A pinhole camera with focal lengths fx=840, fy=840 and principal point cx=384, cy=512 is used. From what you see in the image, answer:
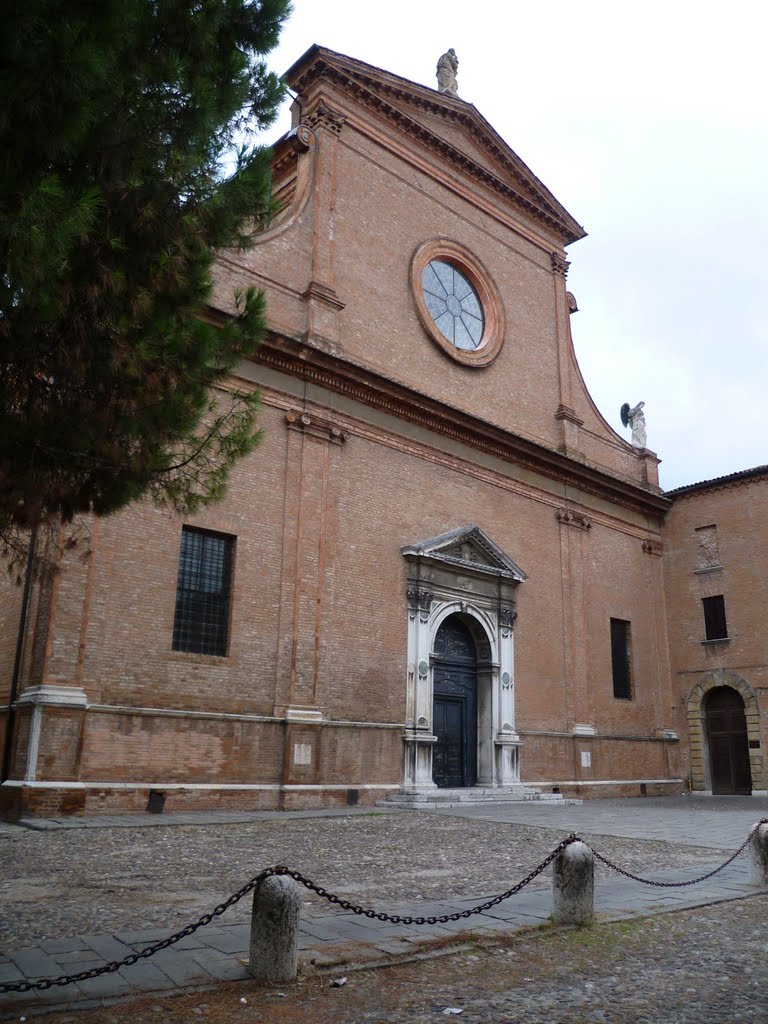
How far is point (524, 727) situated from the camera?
17.2 m

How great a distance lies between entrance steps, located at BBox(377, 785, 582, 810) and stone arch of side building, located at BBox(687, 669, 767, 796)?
5.57 m

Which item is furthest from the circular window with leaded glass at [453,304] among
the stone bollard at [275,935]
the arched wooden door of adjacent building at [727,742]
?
the stone bollard at [275,935]

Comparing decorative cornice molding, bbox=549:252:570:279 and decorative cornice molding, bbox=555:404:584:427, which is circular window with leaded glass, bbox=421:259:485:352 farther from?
decorative cornice molding, bbox=549:252:570:279

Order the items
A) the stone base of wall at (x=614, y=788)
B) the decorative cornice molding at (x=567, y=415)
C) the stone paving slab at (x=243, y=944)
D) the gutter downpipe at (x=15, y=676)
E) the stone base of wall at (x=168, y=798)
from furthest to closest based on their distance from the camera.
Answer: the decorative cornice molding at (x=567, y=415)
the stone base of wall at (x=614, y=788)
the gutter downpipe at (x=15, y=676)
the stone base of wall at (x=168, y=798)
the stone paving slab at (x=243, y=944)

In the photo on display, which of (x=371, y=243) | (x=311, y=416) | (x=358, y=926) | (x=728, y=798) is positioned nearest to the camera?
(x=358, y=926)

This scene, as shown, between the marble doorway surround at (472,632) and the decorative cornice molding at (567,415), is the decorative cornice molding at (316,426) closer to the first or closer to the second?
the marble doorway surround at (472,632)

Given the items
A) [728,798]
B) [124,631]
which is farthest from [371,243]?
[728,798]

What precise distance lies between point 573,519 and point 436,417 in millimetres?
4931

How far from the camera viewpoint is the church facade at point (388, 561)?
11.9 metres

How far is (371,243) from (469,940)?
14390 mm

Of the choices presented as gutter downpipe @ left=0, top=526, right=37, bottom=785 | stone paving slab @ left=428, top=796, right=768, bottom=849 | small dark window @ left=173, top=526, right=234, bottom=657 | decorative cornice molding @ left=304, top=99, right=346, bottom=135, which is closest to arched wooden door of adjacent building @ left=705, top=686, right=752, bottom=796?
stone paving slab @ left=428, top=796, right=768, bottom=849

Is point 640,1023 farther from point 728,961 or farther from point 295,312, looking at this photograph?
point 295,312

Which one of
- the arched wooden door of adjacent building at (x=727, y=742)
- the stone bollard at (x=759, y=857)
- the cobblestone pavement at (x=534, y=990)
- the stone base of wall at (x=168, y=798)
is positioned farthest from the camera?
the arched wooden door of adjacent building at (x=727, y=742)

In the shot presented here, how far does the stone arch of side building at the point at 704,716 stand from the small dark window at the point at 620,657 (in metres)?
2.09
